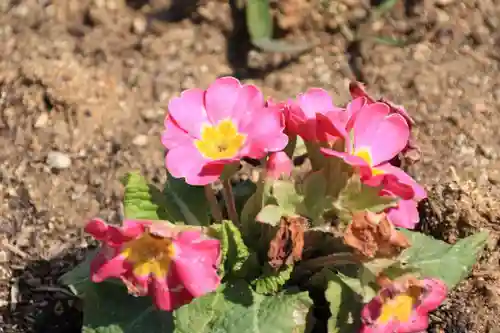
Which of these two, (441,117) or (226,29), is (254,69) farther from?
(441,117)

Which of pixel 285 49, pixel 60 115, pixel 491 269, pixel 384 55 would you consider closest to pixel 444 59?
pixel 384 55

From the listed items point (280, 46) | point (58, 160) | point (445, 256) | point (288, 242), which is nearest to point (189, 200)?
point (288, 242)

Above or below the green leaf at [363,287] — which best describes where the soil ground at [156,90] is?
below

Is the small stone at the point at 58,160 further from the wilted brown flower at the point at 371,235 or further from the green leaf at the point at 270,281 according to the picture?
the wilted brown flower at the point at 371,235

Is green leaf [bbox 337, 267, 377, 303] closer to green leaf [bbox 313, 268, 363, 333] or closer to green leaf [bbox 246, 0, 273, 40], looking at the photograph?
green leaf [bbox 313, 268, 363, 333]

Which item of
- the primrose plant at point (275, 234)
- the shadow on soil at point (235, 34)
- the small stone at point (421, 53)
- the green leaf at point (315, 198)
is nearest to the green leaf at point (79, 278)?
the primrose plant at point (275, 234)

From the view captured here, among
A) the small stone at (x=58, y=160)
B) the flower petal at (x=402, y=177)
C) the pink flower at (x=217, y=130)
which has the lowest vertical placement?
the small stone at (x=58, y=160)

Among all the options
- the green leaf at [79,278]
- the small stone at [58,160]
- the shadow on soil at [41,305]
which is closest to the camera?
the green leaf at [79,278]
